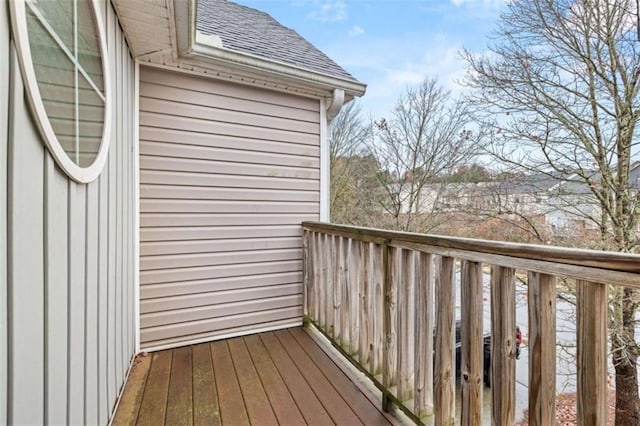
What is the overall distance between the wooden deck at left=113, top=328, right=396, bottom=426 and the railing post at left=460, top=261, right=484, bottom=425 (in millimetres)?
547

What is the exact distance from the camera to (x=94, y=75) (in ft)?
4.86

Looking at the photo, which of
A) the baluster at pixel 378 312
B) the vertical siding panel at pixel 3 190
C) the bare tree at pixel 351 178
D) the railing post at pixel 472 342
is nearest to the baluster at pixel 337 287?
the baluster at pixel 378 312

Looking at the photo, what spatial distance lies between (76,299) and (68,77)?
0.80 metres

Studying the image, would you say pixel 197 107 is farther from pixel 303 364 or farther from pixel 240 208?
pixel 303 364

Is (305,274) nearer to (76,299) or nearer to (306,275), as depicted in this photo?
(306,275)

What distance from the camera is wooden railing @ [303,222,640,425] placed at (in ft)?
3.04

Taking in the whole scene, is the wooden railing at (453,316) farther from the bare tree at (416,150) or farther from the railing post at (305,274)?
the bare tree at (416,150)

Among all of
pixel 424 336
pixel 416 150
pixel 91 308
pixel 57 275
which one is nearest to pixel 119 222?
pixel 91 308

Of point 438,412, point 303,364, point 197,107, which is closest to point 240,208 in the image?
point 197,107

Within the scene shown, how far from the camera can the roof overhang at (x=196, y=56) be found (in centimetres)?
192

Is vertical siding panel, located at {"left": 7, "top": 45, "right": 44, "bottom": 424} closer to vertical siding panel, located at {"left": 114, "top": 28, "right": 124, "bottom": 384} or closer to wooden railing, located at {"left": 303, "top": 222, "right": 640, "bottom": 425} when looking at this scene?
vertical siding panel, located at {"left": 114, "top": 28, "right": 124, "bottom": 384}

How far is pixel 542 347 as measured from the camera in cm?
105

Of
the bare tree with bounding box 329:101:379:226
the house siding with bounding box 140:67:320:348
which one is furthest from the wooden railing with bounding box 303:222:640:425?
the bare tree with bounding box 329:101:379:226

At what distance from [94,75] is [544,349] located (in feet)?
6.83
